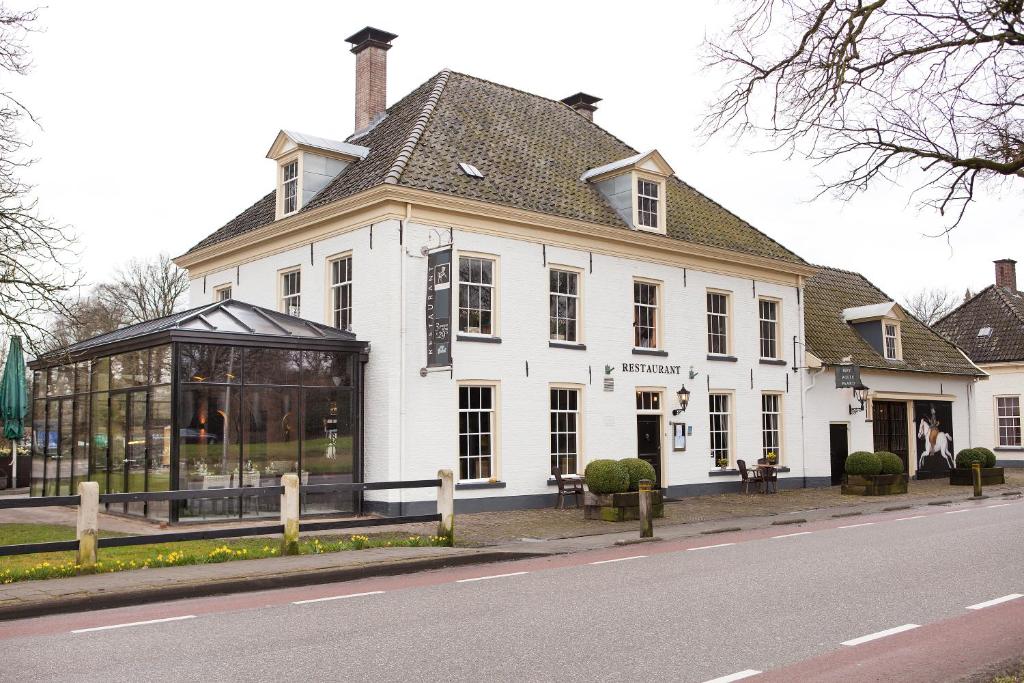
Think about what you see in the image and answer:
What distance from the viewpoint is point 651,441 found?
932 inches

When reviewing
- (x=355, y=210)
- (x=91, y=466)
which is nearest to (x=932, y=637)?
(x=355, y=210)

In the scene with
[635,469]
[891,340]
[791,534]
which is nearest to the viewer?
[791,534]

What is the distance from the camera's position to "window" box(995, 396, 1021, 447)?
3922 centimetres

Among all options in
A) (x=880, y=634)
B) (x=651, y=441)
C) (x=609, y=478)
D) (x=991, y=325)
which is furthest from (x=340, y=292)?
(x=991, y=325)

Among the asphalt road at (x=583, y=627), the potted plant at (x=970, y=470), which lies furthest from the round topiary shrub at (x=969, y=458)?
the asphalt road at (x=583, y=627)

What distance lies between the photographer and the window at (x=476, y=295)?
20.2 m

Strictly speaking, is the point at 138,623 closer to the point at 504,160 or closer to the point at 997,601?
the point at 997,601

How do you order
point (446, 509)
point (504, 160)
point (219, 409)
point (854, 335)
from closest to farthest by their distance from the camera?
point (446, 509), point (219, 409), point (504, 160), point (854, 335)

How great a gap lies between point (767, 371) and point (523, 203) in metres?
9.86

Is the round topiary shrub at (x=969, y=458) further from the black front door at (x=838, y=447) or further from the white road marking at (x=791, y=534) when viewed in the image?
the white road marking at (x=791, y=534)

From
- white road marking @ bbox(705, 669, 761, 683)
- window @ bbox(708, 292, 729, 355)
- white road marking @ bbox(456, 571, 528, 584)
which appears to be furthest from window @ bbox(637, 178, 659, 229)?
white road marking @ bbox(705, 669, 761, 683)

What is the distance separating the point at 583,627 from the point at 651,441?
51.7ft

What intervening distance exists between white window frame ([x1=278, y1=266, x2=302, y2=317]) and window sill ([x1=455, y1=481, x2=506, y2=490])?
6.02 meters

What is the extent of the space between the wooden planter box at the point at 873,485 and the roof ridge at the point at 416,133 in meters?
14.7
